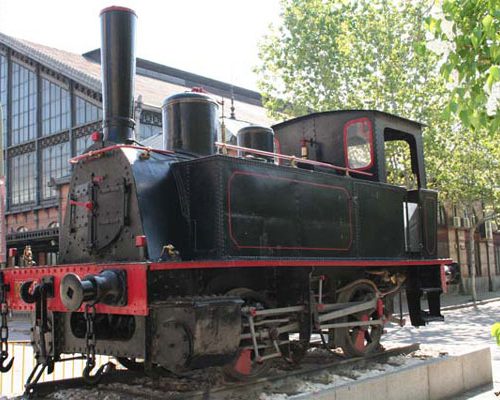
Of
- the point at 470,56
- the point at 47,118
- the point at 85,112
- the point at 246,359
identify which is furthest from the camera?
the point at 47,118

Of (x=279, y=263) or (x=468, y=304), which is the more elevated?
(x=279, y=263)

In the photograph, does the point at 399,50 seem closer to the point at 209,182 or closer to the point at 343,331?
the point at 343,331

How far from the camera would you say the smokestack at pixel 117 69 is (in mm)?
6246

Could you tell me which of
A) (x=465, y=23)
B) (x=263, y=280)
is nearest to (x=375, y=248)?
(x=263, y=280)

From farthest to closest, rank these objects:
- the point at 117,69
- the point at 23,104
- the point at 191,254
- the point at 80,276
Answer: the point at 23,104 → the point at 117,69 → the point at 191,254 → the point at 80,276

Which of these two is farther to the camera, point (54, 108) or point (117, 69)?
point (54, 108)

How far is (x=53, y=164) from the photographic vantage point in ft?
88.5

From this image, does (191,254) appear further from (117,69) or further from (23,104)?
(23,104)

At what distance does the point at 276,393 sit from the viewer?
18.5 feet

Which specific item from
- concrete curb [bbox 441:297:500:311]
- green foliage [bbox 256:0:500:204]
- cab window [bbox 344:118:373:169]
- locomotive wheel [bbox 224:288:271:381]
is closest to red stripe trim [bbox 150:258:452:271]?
locomotive wheel [bbox 224:288:271:381]

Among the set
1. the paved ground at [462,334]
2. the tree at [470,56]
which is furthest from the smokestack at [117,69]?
the paved ground at [462,334]

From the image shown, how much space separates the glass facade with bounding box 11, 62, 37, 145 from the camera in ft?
93.0

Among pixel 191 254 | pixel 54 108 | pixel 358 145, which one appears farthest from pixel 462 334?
pixel 54 108

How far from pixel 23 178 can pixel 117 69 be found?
24.4m
